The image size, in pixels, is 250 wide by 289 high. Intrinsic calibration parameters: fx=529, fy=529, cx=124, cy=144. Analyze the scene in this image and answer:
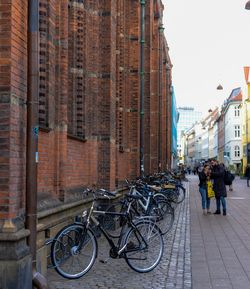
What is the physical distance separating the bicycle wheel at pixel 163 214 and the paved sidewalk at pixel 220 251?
23.2 inches

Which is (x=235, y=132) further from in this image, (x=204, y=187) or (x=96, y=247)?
(x=96, y=247)

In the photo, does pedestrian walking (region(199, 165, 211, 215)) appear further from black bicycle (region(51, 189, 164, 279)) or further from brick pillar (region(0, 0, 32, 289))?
brick pillar (region(0, 0, 32, 289))

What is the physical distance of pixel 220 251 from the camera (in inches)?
366

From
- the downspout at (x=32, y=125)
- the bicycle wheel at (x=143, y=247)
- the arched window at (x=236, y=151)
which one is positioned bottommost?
the bicycle wheel at (x=143, y=247)

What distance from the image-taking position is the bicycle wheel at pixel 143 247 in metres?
7.34

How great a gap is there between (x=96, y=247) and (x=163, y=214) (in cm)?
495

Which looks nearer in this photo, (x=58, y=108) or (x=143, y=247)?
(x=143, y=247)

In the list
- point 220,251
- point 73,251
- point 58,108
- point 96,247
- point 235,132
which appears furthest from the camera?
point 235,132

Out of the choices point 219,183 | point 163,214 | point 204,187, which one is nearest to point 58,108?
point 163,214

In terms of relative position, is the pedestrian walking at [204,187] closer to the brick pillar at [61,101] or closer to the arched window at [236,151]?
the brick pillar at [61,101]

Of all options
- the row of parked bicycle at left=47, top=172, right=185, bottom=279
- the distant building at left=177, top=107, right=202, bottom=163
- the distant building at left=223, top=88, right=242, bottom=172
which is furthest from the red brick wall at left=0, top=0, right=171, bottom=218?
the distant building at left=177, top=107, right=202, bottom=163

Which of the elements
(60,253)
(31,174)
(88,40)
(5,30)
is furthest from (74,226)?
(88,40)

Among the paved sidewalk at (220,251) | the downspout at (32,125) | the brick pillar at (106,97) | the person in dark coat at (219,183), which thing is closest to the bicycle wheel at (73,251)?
the downspout at (32,125)

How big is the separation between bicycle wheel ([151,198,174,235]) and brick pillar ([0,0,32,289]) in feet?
19.5
